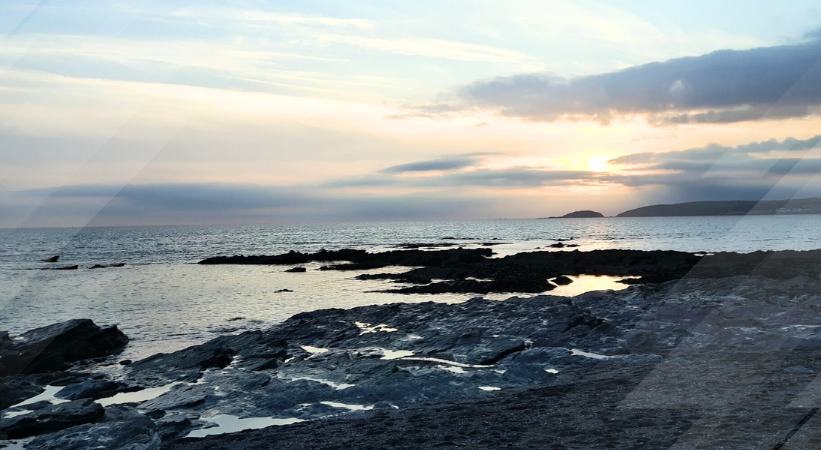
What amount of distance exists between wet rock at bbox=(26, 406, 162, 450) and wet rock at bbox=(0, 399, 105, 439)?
3.41 feet

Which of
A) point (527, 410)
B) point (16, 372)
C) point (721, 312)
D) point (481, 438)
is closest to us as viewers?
point (481, 438)

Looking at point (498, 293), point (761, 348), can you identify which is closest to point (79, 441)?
point (761, 348)

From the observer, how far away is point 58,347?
20234 millimetres

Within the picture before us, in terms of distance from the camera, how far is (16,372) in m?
18.4

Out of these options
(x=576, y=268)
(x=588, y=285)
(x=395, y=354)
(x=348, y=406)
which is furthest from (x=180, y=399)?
(x=576, y=268)

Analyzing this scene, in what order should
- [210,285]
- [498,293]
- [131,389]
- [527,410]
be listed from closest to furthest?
[527,410]
[131,389]
[498,293]
[210,285]

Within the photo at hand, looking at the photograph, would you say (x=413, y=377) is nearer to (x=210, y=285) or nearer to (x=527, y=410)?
(x=527, y=410)

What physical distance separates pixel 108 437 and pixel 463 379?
7495mm

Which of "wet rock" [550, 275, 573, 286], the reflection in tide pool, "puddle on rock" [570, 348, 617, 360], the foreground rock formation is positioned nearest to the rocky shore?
"puddle on rock" [570, 348, 617, 360]

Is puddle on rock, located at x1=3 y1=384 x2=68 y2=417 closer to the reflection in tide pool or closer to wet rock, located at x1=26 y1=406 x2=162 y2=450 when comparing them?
wet rock, located at x1=26 y1=406 x2=162 y2=450

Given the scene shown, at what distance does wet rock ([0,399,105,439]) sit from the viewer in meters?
11.3

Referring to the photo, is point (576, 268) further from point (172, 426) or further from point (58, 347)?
point (172, 426)

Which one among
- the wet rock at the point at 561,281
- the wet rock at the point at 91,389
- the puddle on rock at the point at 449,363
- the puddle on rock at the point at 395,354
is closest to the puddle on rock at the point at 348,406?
the puddle on rock at the point at 449,363

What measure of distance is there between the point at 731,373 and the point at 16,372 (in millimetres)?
19891
